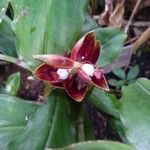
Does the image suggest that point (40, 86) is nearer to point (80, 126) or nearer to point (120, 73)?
point (120, 73)

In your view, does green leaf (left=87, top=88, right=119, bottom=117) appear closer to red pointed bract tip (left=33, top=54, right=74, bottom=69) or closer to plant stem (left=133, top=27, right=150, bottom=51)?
red pointed bract tip (left=33, top=54, right=74, bottom=69)

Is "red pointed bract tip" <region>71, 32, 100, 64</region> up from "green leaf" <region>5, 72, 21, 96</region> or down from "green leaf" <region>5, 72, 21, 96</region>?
up

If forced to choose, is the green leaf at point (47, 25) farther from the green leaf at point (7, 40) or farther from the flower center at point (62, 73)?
the green leaf at point (7, 40)

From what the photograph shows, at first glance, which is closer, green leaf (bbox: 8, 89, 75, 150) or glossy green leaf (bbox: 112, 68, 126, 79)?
green leaf (bbox: 8, 89, 75, 150)

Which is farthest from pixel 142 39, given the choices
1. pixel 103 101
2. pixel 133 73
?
pixel 103 101

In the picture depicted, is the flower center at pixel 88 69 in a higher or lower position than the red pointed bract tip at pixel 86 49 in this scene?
lower

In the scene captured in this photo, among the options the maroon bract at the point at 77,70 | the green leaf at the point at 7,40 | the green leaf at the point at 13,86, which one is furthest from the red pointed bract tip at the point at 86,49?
the green leaf at the point at 13,86

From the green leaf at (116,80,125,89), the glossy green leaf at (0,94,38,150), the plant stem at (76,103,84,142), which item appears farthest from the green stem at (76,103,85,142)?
the green leaf at (116,80,125,89)
